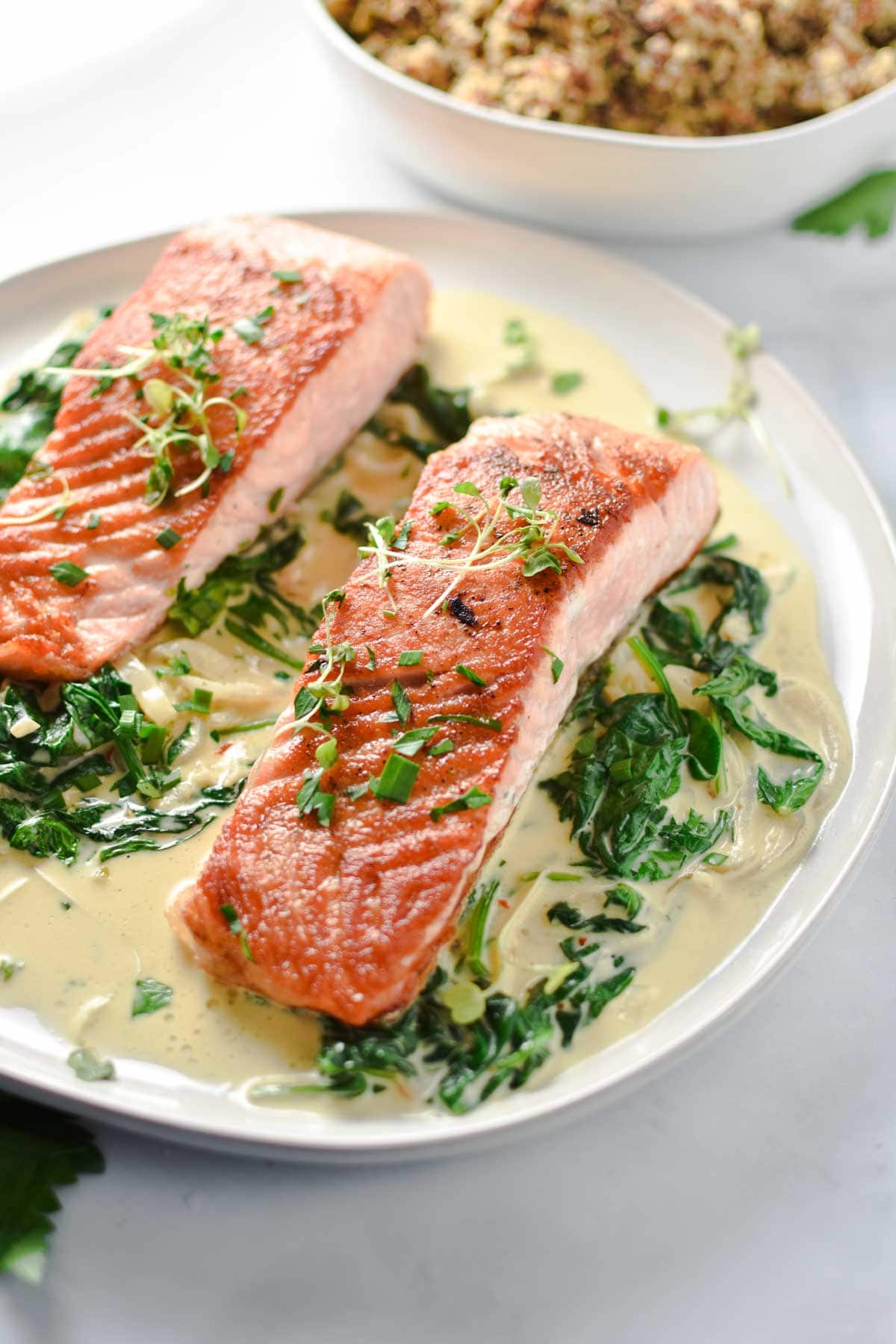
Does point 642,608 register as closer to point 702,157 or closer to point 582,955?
point 582,955

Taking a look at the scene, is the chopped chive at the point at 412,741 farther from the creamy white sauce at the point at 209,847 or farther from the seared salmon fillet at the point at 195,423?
the seared salmon fillet at the point at 195,423

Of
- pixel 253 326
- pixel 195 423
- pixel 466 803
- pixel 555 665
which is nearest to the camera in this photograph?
pixel 466 803

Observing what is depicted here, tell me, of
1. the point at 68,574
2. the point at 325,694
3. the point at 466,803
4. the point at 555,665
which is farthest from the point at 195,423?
the point at 466,803

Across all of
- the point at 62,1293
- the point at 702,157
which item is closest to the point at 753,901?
the point at 62,1293

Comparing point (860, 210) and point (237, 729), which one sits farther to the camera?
point (860, 210)

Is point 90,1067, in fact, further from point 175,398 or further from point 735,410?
point 735,410

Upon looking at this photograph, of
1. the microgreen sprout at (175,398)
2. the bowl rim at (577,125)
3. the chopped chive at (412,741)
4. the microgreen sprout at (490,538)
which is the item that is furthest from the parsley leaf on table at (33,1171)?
the bowl rim at (577,125)
